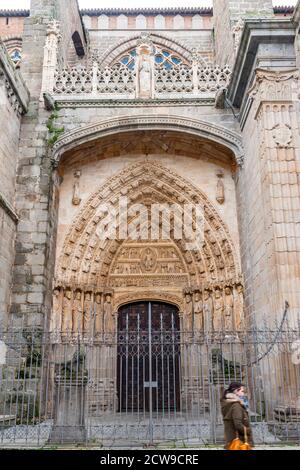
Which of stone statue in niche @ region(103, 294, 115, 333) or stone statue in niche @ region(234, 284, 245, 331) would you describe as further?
stone statue in niche @ region(103, 294, 115, 333)

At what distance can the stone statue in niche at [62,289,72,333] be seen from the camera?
8.88 metres

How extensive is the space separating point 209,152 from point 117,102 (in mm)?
2397

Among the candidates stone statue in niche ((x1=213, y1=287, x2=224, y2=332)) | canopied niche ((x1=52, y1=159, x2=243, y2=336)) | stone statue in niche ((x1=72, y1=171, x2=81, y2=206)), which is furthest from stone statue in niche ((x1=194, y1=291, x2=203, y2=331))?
stone statue in niche ((x1=72, y1=171, x2=81, y2=206))

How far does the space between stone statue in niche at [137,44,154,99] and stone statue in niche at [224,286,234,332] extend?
185 inches

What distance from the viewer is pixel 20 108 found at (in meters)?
9.30

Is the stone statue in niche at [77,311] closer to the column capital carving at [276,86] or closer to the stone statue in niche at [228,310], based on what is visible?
the stone statue in niche at [228,310]

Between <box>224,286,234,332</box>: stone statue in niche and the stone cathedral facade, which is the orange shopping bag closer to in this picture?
the stone cathedral facade

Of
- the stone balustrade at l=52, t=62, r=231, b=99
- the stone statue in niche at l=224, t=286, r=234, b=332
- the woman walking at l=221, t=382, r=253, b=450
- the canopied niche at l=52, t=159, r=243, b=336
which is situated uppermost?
the stone balustrade at l=52, t=62, r=231, b=99

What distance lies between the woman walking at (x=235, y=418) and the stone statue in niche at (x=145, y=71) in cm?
Answer: 730

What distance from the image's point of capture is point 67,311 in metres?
9.02

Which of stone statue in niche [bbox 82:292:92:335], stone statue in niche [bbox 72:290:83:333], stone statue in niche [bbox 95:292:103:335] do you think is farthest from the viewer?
stone statue in niche [bbox 95:292:103:335]

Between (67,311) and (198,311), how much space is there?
9.43 ft
